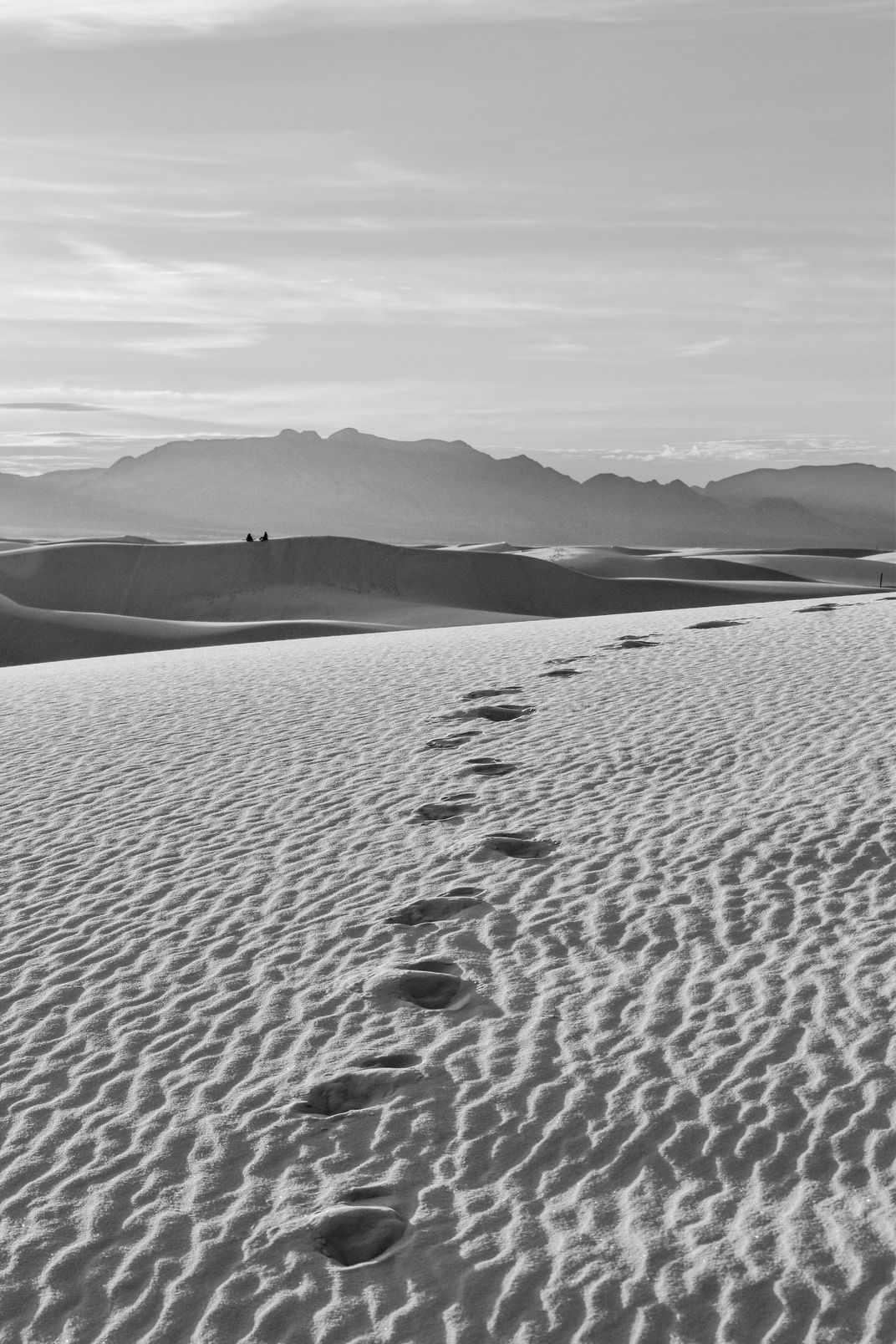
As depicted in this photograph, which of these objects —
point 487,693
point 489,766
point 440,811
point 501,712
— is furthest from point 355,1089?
point 487,693

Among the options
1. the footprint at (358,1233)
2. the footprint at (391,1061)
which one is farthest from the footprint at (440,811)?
the footprint at (358,1233)

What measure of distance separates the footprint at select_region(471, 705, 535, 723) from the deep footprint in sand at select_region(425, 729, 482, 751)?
0.52 m

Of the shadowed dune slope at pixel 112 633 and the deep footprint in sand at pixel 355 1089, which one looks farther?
the shadowed dune slope at pixel 112 633

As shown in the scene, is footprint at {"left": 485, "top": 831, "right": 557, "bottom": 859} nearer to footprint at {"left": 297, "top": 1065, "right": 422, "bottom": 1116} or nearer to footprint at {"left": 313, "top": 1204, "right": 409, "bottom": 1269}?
footprint at {"left": 297, "top": 1065, "right": 422, "bottom": 1116}

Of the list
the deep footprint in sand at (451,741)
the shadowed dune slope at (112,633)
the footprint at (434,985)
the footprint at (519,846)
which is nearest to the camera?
the footprint at (434,985)

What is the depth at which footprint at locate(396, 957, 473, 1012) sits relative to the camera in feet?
19.0

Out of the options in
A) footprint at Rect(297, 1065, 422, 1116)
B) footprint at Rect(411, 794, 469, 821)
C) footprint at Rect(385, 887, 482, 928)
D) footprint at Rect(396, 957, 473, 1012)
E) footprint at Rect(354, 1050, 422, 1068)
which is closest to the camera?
footprint at Rect(297, 1065, 422, 1116)

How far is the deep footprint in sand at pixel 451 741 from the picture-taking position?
10.3 metres

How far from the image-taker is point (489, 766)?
9453mm

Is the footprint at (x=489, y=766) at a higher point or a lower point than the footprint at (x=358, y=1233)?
higher

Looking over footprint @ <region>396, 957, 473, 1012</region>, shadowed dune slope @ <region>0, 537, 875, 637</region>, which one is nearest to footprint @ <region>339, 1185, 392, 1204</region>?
footprint @ <region>396, 957, 473, 1012</region>

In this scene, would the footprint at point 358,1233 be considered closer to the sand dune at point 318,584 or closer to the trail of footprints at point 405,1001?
the trail of footprints at point 405,1001

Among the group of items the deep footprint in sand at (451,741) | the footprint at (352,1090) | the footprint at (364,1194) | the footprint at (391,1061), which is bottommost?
the footprint at (364,1194)

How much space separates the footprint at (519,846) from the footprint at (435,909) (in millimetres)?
633
